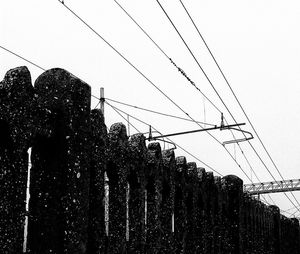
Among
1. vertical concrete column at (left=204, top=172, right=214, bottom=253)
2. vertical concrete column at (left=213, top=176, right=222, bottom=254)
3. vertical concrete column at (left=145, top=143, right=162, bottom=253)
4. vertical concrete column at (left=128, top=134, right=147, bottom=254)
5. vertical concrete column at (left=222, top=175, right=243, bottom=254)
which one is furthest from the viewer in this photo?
vertical concrete column at (left=222, top=175, right=243, bottom=254)

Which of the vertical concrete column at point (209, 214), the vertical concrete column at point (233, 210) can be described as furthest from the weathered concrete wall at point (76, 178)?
the vertical concrete column at point (233, 210)

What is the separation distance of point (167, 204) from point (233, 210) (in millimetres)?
2103

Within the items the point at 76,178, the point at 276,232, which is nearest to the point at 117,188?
the point at 76,178

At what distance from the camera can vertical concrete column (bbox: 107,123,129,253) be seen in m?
2.61

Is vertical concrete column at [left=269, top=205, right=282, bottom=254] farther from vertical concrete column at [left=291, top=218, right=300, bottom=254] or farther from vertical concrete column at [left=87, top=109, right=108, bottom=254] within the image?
vertical concrete column at [left=87, top=109, right=108, bottom=254]

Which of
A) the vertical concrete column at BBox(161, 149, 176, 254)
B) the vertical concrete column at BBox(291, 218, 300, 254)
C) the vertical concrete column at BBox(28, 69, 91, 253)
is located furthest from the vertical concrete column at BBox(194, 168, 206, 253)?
the vertical concrete column at BBox(291, 218, 300, 254)

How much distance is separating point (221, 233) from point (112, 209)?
8.11ft

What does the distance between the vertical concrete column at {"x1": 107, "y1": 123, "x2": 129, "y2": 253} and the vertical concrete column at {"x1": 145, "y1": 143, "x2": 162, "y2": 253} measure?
425 millimetres

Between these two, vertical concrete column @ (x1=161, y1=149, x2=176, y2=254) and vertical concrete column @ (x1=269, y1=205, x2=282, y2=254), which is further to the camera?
vertical concrete column @ (x1=269, y1=205, x2=282, y2=254)

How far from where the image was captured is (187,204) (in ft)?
12.9

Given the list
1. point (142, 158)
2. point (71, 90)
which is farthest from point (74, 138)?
point (142, 158)

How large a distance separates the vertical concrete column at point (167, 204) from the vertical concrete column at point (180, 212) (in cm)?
18

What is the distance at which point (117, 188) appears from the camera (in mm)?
2668

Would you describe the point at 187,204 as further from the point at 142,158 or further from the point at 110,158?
the point at 110,158
